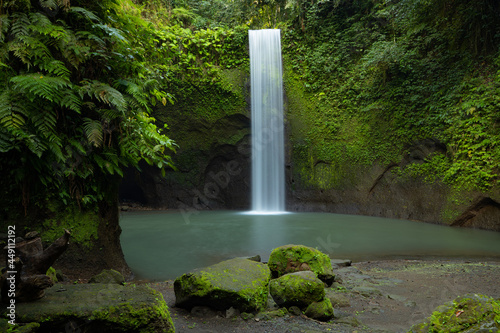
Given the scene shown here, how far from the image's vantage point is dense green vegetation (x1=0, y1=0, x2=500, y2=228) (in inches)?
154

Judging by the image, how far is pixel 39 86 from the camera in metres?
3.50

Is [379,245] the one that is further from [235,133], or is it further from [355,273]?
[235,133]

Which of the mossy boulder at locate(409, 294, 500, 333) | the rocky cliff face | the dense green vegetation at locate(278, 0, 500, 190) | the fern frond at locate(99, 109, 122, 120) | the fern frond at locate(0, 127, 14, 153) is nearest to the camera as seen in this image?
the mossy boulder at locate(409, 294, 500, 333)

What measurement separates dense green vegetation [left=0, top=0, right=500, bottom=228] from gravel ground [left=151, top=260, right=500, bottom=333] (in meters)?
2.11

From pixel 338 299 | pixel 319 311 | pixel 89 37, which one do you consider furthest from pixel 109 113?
pixel 338 299

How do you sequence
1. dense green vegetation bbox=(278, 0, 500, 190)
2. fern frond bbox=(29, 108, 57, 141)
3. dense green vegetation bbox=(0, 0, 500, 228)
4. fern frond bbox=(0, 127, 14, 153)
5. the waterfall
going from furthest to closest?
the waterfall
dense green vegetation bbox=(278, 0, 500, 190)
dense green vegetation bbox=(0, 0, 500, 228)
fern frond bbox=(29, 108, 57, 141)
fern frond bbox=(0, 127, 14, 153)

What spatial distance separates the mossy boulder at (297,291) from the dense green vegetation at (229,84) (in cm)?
226

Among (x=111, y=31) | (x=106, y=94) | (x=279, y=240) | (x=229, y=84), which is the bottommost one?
(x=279, y=240)

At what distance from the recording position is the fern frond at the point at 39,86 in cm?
347

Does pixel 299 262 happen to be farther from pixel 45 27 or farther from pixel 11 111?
pixel 45 27

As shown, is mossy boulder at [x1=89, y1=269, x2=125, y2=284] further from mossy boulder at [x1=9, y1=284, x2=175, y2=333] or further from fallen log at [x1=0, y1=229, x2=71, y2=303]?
fallen log at [x1=0, y1=229, x2=71, y2=303]

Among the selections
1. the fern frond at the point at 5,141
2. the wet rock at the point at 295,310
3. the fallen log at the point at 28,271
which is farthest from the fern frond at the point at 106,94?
the wet rock at the point at 295,310

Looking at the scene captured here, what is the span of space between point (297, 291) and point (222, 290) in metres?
0.77

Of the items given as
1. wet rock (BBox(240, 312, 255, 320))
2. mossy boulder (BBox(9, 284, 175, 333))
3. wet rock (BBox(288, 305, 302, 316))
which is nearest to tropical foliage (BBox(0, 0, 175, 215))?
mossy boulder (BBox(9, 284, 175, 333))
